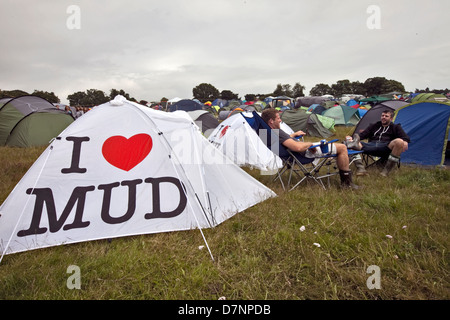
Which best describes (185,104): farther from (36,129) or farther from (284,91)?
(284,91)

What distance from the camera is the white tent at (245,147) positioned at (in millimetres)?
5711

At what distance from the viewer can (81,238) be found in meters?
2.50

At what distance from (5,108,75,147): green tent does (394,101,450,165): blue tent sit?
11033 mm

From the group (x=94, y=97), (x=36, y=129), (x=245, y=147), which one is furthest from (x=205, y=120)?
(x=94, y=97)

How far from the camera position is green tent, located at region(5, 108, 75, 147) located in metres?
8.41

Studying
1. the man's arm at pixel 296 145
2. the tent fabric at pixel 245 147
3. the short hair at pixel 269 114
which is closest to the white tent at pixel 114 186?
the man's arm at pixel 296 145

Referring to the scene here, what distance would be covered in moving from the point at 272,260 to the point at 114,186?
1.86 m

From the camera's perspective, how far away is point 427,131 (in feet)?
17.8

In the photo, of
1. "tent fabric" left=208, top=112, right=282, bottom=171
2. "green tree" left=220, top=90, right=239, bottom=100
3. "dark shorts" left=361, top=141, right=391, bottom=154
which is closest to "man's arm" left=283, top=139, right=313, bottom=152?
"tent fabric" left=208, top=112, right=282, bottom=171

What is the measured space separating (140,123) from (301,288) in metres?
2.40

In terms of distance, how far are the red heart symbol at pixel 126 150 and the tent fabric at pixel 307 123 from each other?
9.44 meters

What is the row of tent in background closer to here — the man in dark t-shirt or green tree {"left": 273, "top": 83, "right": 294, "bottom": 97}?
the man in dark t-shirt

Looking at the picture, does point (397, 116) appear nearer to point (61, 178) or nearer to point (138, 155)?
point (138, 155)

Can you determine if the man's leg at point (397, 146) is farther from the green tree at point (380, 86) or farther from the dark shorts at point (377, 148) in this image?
the green tree at point (380, 86)
